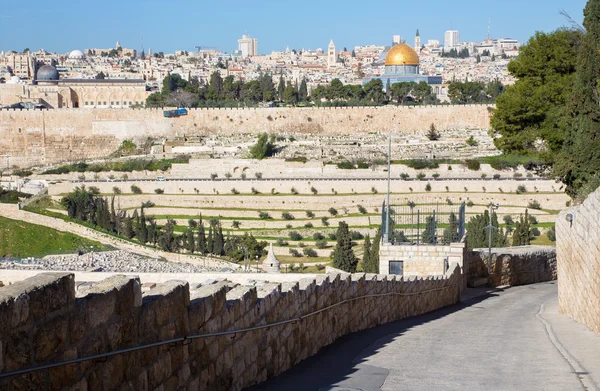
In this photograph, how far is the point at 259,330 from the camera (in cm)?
509

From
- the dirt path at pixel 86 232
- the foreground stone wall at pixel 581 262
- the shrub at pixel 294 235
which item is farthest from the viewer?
the shrub at pixel 294 235

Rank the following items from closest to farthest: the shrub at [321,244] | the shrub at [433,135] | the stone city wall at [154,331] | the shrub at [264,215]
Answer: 1. the stone city wall at [154,331]
2. the shrub at [321,244]
3. the shrub at [264,215]
4. the shrub at [433,135]

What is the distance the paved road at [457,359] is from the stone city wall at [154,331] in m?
0.26

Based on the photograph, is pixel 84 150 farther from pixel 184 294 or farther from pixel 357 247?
pixel 184 294

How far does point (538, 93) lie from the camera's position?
1638 cm

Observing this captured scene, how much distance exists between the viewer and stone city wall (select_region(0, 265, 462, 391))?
9.78 ft

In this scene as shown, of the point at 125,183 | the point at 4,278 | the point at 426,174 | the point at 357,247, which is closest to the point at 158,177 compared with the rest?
the point at 125,183

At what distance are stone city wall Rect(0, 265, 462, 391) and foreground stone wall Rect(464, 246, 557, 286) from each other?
8608 mm

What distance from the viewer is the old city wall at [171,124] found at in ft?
189

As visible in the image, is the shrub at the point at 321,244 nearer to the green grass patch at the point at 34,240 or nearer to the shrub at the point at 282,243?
the shrub at the point at 282,243

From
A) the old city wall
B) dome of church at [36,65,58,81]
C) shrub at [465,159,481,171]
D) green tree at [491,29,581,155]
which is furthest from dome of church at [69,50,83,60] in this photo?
A: green tree at [491,29,581,155]

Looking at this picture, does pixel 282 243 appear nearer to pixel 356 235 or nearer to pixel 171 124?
pixel 356 235

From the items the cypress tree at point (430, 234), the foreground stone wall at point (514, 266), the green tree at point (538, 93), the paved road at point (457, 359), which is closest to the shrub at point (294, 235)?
the foreground stone wall at point (514, 266)

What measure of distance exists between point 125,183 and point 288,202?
747cm
